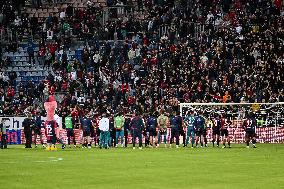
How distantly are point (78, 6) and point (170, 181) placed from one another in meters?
39.7

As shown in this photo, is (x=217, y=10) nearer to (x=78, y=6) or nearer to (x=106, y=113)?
(x=78, y=6)

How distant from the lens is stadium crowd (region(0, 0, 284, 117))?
4947 cm

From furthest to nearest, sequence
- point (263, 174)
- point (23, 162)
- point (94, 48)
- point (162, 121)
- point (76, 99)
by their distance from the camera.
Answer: point (94, 48) < point (76, 99) < point (162, 121) < point (23, 162) < point (263, 174)

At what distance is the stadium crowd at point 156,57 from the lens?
49469 millimetres

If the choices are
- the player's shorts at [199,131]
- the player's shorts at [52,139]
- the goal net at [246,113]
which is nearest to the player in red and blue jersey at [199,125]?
the player's shorts at [199,131]

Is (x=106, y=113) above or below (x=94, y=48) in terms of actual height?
below

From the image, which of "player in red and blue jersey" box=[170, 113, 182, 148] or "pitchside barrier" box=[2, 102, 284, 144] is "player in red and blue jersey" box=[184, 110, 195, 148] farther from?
"pitchside barrier" box=[2, 102, 284, 144]

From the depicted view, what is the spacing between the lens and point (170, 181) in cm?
2092

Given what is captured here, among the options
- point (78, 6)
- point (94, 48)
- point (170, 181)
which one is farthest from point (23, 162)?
point (78, 6)

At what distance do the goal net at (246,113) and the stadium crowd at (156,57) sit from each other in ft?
3.98

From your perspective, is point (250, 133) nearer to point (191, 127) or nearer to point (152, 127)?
point (191, 127)

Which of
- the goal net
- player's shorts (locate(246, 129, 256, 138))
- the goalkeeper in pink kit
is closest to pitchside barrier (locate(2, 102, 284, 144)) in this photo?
the goal net

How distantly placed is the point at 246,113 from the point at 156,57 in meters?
9.61

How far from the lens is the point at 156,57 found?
53125 mm
